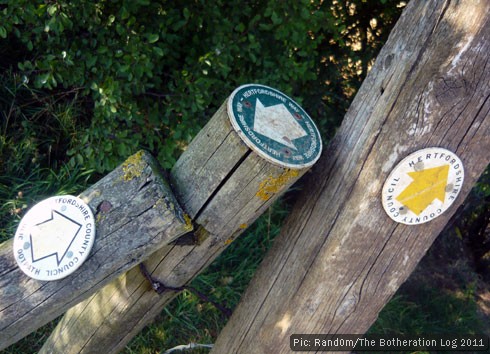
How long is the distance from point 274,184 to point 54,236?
0.64 meters

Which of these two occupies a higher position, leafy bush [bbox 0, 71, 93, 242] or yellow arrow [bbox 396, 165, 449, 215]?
leafy bush [bbox 0, 71, 93, 242]

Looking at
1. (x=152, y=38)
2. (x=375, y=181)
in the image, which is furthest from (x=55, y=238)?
(x=152, y=38)

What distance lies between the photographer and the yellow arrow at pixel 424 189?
1.31 metres

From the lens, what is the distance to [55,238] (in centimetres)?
120

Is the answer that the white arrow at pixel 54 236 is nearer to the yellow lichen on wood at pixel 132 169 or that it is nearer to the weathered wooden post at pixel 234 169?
the yellow lichen on wood at pixel 132 169

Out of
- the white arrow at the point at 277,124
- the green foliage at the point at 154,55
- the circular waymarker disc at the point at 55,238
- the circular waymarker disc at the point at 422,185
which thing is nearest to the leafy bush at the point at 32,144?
the green foliage at the point at 154,55

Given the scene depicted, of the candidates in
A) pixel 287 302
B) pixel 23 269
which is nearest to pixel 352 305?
pixel 287 302

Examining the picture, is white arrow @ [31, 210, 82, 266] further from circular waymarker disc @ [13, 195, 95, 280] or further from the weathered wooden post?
the weathered wooden post

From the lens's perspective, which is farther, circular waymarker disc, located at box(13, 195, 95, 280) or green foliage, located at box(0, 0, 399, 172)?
green foliage, located at box(0, 0, 399, 172)

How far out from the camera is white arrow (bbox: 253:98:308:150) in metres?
1.24

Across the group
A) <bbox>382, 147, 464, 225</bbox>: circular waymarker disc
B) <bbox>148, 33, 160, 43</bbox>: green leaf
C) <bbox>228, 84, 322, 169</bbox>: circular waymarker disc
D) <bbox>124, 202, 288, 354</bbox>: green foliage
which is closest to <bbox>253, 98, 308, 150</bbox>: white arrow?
<bbox>228, 84, 322, 169</bbox>: circular waymarker disc

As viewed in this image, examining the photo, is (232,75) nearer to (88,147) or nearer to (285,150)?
(88,147)

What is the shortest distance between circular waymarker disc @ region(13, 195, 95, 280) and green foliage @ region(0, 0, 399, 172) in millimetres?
1086

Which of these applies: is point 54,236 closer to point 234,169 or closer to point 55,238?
point 55,238
